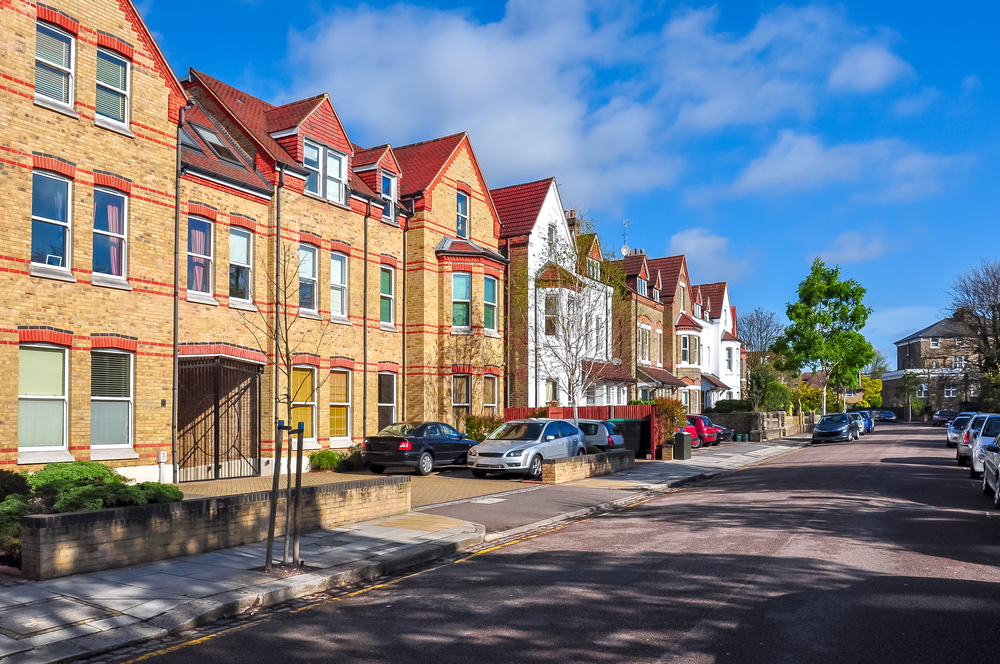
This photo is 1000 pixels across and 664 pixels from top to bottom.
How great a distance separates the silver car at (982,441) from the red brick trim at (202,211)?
1889cm

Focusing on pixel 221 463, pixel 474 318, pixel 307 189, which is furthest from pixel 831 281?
pixel 221 463

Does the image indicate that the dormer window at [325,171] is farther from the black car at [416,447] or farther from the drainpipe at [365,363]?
the black car at [416,447]

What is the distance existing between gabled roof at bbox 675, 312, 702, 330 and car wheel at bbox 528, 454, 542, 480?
98.0 ft

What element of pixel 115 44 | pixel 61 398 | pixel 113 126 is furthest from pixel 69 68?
pixel 61 398

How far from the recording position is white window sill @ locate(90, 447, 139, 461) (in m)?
17.0

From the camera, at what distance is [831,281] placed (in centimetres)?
5397

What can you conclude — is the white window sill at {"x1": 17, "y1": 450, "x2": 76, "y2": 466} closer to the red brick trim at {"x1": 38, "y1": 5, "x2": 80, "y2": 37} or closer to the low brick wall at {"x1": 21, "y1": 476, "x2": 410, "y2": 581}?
the low brick wall at {"x1": 21, "y1": 476, "x2": 410, "y2": 581}

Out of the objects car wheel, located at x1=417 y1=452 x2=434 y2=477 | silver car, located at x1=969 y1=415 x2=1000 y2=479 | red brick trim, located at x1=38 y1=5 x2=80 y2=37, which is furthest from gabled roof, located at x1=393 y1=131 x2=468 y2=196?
silver car, located at x1=969 y1=415 x2=1000 y2=479

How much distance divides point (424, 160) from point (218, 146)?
29.1 ft

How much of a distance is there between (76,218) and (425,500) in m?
9.26

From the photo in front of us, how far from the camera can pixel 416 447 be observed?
2145 cm

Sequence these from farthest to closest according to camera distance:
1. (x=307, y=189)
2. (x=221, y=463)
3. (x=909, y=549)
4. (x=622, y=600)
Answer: (x=307, y=189) → (x=221, y=463) → (x=909, y=549) → (x=622, y=600)

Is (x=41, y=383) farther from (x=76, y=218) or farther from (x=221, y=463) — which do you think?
(x=221, y=463)

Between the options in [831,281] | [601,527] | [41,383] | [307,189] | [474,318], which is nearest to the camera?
[601,527]
